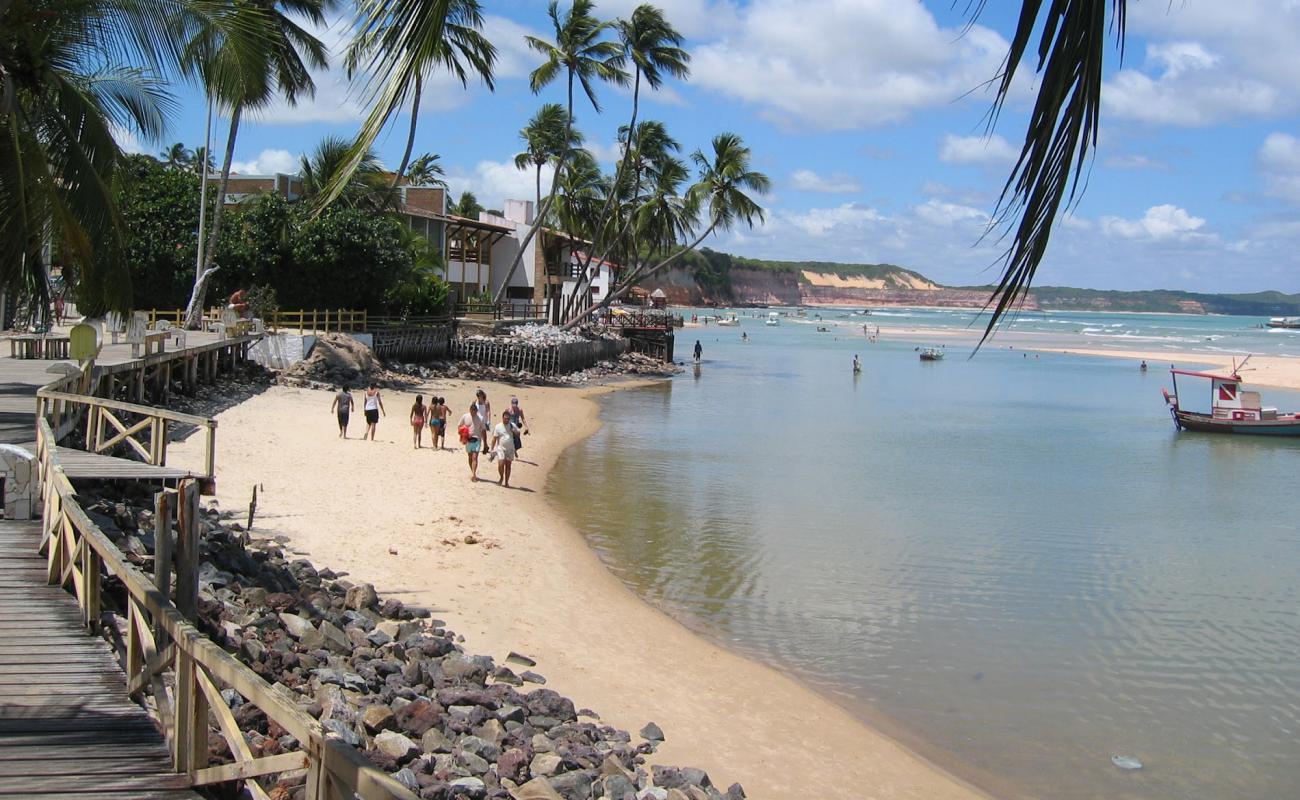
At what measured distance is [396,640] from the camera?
1045 cm

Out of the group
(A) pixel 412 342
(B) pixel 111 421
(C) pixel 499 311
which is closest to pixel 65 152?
(B) pixel 111 421

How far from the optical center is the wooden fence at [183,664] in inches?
149

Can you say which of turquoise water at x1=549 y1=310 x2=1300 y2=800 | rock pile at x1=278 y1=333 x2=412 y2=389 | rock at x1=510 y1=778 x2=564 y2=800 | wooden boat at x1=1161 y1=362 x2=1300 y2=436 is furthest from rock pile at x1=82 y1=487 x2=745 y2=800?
wooden boat at x1=1161 y1=362 x2=1300 y2=436

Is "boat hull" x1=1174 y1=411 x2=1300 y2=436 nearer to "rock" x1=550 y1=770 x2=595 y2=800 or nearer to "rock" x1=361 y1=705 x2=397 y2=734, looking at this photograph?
"rock" x1=550 y1=770 x2=595 y2=800

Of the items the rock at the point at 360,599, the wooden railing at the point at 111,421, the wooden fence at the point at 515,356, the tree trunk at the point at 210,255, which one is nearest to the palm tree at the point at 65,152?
the wooden railing at the point at 111,421

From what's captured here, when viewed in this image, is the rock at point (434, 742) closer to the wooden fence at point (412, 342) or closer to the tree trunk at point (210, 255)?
the tree trunk at point (210, 255)

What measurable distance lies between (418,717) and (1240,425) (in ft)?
111

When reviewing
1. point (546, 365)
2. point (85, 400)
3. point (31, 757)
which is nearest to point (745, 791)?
point (31, 757)

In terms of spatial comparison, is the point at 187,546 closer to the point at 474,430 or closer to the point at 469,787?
the point at 469,787

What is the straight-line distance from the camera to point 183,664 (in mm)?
5000

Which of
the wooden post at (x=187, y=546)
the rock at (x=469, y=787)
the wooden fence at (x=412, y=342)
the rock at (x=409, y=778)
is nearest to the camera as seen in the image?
the wooden post at (x=187, y=546)

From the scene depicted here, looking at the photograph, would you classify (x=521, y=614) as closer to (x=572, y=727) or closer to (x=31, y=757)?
(x=572, y=727)

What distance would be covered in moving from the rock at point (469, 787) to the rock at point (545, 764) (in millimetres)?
671

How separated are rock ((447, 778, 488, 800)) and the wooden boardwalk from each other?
84.2 inches
